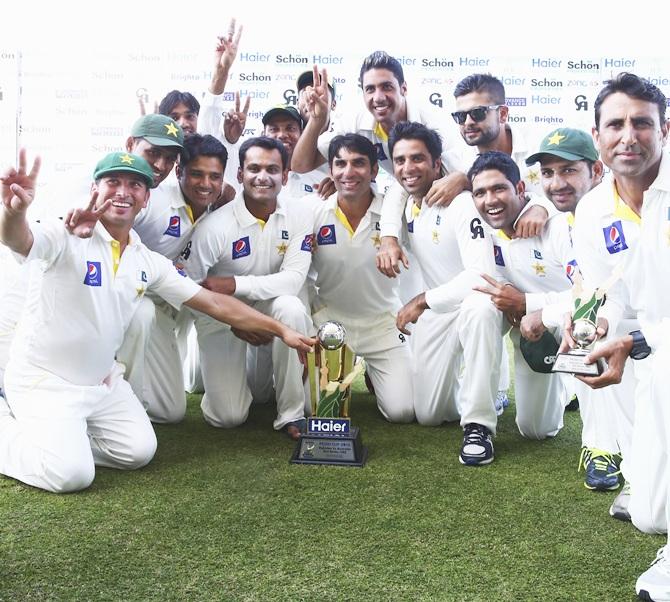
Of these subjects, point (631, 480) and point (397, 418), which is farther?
point (397, 418)

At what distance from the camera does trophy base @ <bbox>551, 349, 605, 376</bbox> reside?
7.30 ft

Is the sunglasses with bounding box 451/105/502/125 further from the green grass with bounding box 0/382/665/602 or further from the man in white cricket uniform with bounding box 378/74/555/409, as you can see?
the green grass with bounding box 0/382/665/602

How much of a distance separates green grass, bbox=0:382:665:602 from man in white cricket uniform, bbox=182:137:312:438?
484 millimetres

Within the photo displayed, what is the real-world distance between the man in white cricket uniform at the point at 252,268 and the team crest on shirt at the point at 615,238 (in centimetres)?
152

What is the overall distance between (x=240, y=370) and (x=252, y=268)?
0.51 m

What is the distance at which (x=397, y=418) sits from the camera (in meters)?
3.79

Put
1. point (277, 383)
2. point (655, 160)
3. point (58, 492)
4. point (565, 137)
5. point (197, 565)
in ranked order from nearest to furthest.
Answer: point (197, 565), point (655, 160), point (58, 492), point (565, 137), point (277, 383)

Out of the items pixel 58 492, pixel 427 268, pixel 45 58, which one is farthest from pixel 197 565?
pixel 45 58

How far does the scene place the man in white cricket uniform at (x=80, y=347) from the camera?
8.91ft

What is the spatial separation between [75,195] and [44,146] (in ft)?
19.5

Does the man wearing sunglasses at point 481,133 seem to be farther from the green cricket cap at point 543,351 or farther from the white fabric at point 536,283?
the green cricket cap at point 543,351

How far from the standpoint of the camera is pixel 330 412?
10.2 feet

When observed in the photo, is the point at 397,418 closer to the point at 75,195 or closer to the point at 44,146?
the point at 75,195

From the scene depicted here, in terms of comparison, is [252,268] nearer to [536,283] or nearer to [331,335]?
[331,335]
